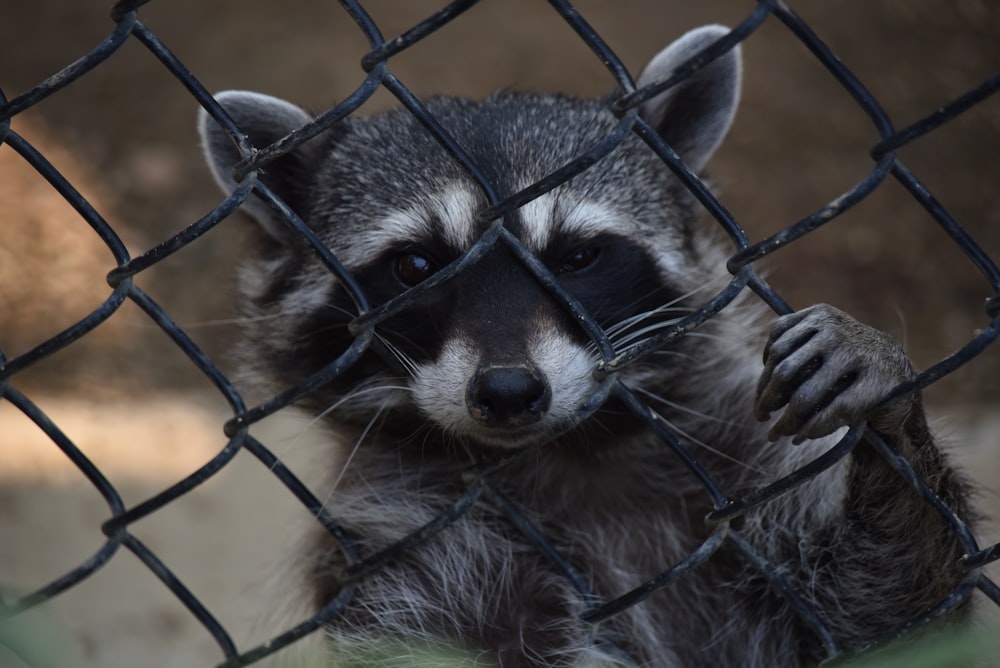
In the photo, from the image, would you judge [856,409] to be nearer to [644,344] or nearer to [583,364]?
[644,344]

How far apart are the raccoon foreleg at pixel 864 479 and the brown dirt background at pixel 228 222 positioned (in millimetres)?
2457

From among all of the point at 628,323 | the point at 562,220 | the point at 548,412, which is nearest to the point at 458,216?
the point at 562,220

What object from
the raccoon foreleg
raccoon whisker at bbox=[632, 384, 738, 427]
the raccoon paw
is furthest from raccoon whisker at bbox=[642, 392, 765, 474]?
the raccoon paw

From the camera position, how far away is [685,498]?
314 cm

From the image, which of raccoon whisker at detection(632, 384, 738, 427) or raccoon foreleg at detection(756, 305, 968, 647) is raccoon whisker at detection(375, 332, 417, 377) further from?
raccoon foreleg at detection(756, 305, 968, 647)

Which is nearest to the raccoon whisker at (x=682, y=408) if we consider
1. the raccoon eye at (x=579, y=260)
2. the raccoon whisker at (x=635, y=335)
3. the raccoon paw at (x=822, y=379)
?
the raccoon whisker at (x=635, y=335)

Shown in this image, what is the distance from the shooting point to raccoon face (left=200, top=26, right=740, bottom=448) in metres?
2.55

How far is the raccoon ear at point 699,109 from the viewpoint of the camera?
3242mm

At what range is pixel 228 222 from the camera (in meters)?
5.13

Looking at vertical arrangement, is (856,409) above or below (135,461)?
below

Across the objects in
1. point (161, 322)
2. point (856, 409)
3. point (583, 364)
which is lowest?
A: point (856, 409)

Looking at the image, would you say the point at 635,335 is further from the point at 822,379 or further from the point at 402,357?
the point at 822,379

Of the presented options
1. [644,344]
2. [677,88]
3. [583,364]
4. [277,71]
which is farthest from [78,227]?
[644,344]

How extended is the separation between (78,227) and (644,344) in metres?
4.92
